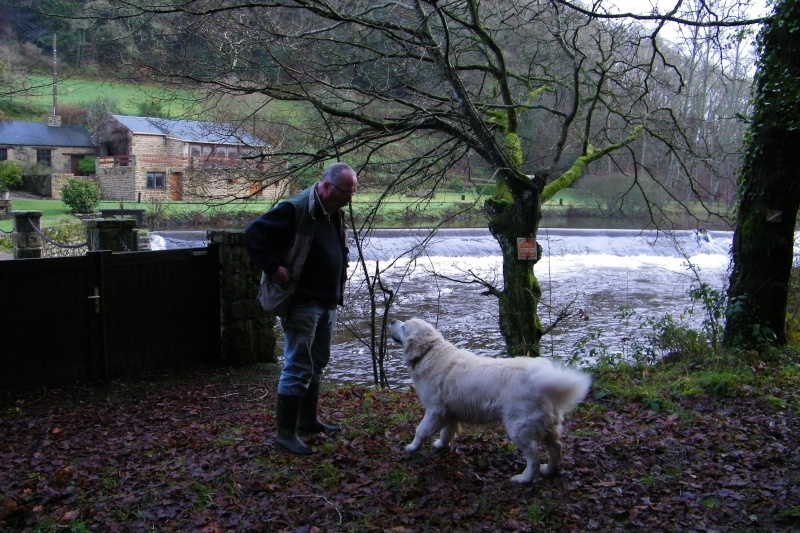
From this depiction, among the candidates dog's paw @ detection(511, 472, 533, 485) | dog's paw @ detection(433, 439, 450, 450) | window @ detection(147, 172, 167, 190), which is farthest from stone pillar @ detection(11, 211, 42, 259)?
window @ detection(147, 172, 167, 190)

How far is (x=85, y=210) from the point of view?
30.6 meters

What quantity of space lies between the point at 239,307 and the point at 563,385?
5526 millimetres

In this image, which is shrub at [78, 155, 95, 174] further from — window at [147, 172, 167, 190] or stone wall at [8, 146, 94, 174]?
window at [147, 172, 167, 190]

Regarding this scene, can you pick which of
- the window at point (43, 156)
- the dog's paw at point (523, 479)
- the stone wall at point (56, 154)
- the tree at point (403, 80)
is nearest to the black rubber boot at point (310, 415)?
the dog's paw at point (523, 479)

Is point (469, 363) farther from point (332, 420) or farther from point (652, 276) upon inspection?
point (652, 276)

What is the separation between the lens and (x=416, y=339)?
16.1ft

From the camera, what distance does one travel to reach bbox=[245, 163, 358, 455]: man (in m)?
4.51

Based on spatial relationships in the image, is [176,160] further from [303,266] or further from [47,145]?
[47,145]

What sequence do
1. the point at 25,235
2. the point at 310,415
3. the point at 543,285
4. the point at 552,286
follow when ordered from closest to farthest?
the point at 310,415, the point at 25,235, the point at 552,286, the point at 543,285

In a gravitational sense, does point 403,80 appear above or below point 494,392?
above

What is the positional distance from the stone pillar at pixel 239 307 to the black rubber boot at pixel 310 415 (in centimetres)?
363

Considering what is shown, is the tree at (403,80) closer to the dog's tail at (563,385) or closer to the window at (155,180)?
the dog's tail at (563,385)

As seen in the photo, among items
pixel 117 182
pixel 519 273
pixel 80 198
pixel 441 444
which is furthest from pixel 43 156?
pixel 441 444

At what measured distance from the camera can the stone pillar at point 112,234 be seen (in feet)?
32.6
